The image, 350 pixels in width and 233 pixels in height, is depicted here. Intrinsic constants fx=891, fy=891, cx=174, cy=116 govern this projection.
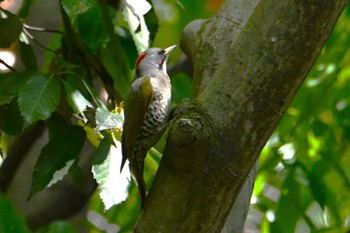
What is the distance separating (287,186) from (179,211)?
59.8 inches

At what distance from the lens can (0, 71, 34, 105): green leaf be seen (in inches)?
119

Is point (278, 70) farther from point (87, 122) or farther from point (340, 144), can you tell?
point (340, 144)

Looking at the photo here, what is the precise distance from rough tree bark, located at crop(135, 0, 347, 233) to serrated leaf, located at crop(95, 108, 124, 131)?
0.52 metres

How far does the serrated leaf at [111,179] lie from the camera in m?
2.84

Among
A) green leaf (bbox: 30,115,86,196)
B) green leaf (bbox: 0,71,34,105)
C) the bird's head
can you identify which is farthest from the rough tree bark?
the bird's head

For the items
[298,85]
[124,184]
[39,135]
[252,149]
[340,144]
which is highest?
[298,85]

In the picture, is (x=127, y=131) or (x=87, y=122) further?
(x=87, y=122)

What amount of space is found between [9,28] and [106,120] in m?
0.73

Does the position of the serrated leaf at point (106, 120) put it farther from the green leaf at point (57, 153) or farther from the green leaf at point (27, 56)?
the green leaf at point (27, 56)

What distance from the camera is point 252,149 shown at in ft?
7.29

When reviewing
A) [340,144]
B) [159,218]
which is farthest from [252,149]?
[340,144]

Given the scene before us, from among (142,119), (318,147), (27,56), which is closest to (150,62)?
(27,56)

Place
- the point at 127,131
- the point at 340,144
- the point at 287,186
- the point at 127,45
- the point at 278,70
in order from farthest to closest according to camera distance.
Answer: the point at 340,144, the point at 287,186, the point at 127,45, the point at 127,131, the point at 278,70

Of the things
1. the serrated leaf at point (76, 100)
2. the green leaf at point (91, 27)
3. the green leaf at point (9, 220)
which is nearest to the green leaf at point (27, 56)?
the green leaf at point (91, 27)
